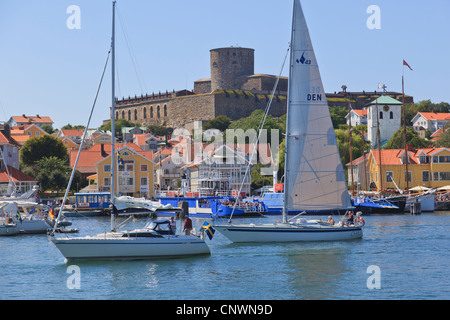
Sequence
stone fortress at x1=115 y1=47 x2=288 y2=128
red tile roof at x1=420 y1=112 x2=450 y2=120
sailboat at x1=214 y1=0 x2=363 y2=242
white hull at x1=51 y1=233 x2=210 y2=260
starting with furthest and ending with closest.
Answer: stone fortress at x1=115 y1=47 x2=288 y2=128
red tile roof at x1=420 y1=112 x2=450 y2=120
sailboat at x1=214 y1=0 x2=363 y2=242
white hull at x1=51 y1=233 x2=210 y2=260

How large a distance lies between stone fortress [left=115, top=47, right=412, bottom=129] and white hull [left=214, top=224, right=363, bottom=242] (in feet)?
351

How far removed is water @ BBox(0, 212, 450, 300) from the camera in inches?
931

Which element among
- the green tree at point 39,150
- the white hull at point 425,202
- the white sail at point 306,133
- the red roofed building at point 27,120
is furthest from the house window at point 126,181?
the red roofed building at point 27,120

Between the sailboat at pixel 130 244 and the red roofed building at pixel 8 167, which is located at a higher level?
the red roofed building at pixel 8 167

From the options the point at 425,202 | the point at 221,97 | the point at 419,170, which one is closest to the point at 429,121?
the point at 221,97

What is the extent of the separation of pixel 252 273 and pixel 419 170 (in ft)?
173

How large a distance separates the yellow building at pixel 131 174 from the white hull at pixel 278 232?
46.7 m

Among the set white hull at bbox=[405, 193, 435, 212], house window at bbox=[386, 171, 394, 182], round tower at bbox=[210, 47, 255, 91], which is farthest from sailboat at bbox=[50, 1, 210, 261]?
round tower at bbox=[210, 47, 255, 91]

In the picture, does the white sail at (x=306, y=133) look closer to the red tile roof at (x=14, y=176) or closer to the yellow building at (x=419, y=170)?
the red tile roof at (x=14, y=176)

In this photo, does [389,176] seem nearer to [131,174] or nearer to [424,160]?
[424,160]

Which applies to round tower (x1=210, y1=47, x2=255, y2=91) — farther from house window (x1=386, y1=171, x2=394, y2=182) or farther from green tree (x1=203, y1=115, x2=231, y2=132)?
house window (x1=386, y1=171, x2=394, y2=182)

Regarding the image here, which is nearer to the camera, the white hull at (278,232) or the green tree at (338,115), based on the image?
the white hull at (278,232)

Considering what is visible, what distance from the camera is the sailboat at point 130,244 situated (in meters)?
28.5
